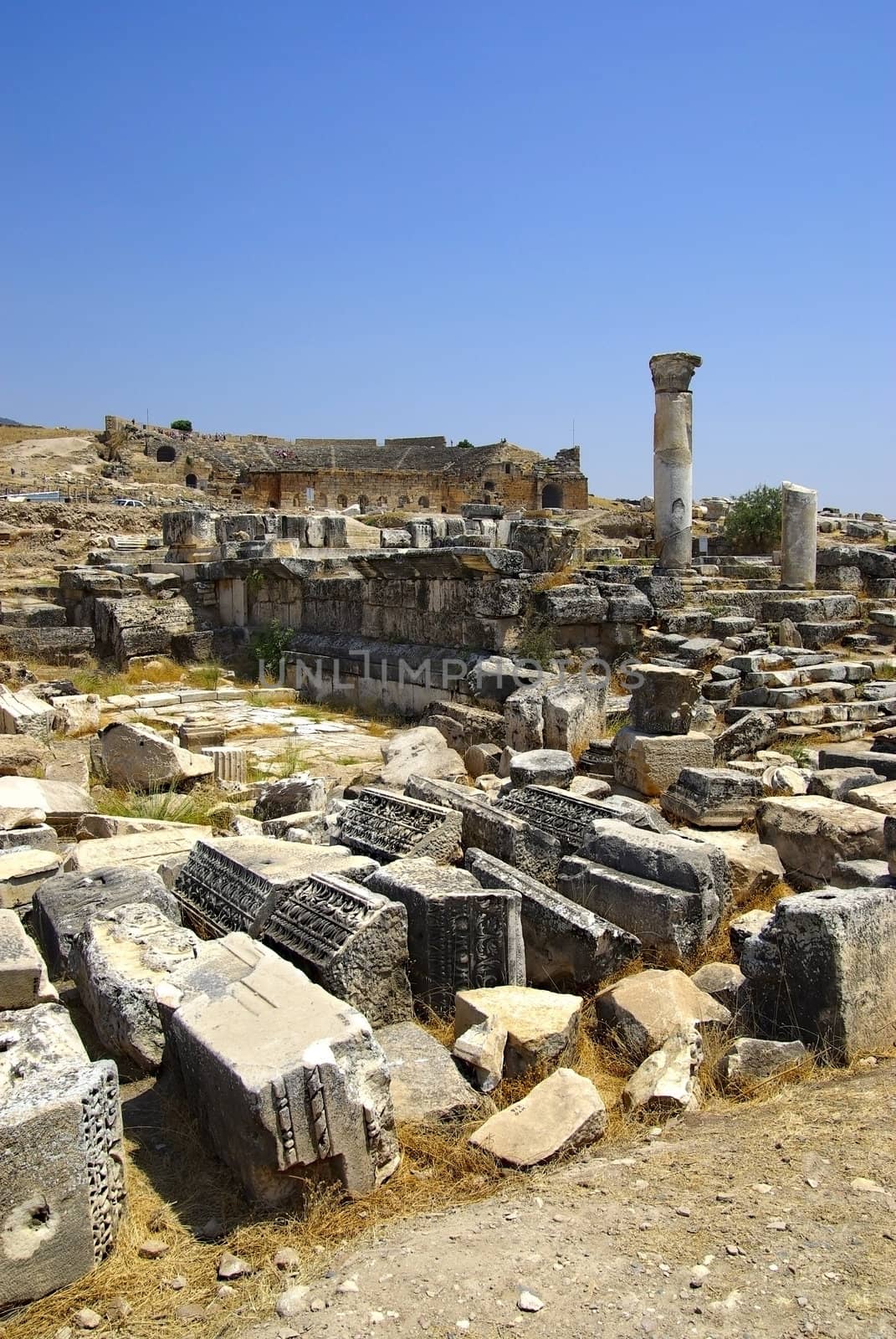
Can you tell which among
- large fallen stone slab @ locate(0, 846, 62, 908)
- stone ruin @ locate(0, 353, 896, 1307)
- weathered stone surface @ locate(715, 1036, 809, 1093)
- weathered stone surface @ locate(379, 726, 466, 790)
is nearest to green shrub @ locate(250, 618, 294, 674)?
stone ruin @ locate(0, 353, 896, 1307)

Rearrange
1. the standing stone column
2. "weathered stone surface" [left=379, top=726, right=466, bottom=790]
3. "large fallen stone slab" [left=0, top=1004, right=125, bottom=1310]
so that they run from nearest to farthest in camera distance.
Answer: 1. "large fallen stone slab" [left=0, top=1004, right=125, bottom=1310]
2. "weathered stone surface" [left=379, top=726, right=466, bottom=790]
3. the standing stone column

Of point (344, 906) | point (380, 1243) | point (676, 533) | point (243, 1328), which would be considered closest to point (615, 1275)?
point (380, 1243)

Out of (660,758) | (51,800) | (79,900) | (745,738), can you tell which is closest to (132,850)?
(79,900)

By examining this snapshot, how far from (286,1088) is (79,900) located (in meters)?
2.00

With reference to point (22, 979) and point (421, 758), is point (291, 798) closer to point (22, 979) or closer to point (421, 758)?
point (421, 758)

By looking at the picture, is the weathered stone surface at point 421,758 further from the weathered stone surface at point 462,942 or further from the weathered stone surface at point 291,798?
the weathered stone surface at point 462,942

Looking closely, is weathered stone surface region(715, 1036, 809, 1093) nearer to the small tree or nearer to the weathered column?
the weathered column

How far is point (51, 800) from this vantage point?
5.96 metres

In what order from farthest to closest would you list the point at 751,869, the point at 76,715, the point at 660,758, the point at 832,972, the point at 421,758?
the point at 76,715
the point at 421,758
the point at 660,758
the point at 751,869
the point at 832,972

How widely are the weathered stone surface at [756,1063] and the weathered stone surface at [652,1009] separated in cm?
21

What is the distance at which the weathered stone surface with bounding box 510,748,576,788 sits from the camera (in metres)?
6.13

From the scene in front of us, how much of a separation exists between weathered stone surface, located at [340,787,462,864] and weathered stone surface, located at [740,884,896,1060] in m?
1.59

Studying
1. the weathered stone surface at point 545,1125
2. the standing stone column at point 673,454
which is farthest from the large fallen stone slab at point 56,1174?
the standing stone column at point 673,454

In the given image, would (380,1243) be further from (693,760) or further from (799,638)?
(799,638)
